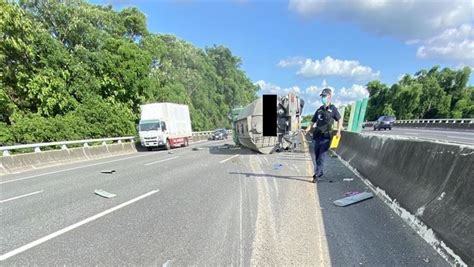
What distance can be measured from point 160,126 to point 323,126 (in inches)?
736

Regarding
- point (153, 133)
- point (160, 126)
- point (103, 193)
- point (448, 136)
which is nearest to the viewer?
point (103, 193)

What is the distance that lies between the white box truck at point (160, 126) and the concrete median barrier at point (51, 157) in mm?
2262

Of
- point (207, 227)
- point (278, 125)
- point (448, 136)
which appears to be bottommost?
point (448, 136)

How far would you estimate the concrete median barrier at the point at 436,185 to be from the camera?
3904 millimetres

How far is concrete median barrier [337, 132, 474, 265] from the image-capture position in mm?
3904

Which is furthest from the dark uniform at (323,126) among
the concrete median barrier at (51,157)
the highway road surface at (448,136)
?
the concrete median barrier at (51,157)

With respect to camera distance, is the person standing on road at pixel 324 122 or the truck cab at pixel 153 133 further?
the truck cab at pixel 153 133

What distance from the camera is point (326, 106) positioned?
343 inches

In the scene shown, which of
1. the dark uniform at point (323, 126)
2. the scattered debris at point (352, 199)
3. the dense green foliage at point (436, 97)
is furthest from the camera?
the dense green foliage at point (436, 97)

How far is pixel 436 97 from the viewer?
68438 millimetres

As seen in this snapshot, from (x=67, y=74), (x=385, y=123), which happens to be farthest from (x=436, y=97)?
(x=67, y=74)

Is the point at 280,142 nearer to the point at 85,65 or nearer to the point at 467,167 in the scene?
the point at 467,167

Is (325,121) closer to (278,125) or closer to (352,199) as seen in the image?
(352,199)

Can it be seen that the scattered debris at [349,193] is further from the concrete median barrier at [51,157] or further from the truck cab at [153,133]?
the truck cab at [153,133]
